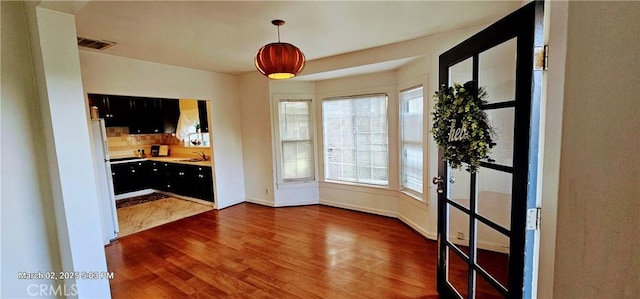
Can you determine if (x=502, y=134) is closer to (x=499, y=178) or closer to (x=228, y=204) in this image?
(x=499, y=178)

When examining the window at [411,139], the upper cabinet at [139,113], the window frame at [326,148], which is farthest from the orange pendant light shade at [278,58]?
the upper cabinet at [139,113]

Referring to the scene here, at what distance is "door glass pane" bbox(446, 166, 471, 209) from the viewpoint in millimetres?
1829

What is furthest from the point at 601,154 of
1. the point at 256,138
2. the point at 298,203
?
the point at 256,138

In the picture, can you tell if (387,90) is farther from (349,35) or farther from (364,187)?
(364,187)

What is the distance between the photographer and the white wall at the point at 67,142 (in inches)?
68.4

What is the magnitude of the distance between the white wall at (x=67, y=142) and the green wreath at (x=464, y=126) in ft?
7.86

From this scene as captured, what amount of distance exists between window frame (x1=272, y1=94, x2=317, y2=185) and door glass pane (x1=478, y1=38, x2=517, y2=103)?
322cm

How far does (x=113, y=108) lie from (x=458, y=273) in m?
6.14

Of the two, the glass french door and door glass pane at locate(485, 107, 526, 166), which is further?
door glass pane at locate(485, 107, 526, 166)

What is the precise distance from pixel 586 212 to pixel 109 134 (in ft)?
24.0

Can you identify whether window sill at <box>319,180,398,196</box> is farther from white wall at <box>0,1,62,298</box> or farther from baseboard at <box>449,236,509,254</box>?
white wall at <box>0,1,62,298</box>

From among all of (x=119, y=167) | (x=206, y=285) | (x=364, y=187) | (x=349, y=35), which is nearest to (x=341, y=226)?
(x=364, y=187)

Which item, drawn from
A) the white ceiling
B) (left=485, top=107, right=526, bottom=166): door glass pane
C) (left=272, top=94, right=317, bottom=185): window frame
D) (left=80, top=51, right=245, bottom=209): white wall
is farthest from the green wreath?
(left=80, top=51, right=245, bottom=209): white wall

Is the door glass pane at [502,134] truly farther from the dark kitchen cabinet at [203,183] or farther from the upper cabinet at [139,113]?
the upper cabinet at [139,113]
